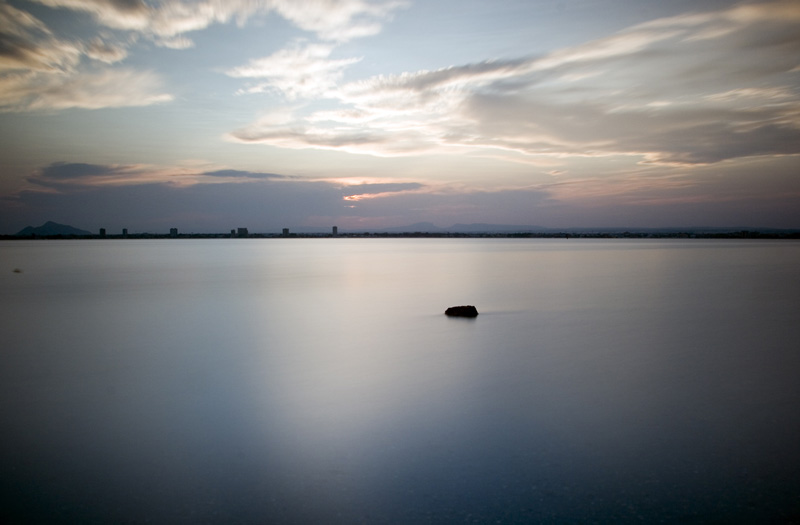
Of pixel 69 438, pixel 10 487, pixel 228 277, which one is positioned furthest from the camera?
pixel 228 277

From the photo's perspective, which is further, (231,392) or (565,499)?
(231,392)

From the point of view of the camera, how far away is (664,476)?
503cm

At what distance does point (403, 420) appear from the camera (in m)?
6.82

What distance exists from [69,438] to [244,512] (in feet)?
10.2

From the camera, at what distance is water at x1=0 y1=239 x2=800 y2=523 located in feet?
15.1

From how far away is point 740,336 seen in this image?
12789mm

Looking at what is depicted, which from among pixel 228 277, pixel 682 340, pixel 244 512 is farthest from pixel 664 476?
pixel 228 277

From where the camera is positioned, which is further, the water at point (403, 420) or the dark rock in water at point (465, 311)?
the dark rock in water at point (465, 311)

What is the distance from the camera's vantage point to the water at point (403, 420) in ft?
15.1

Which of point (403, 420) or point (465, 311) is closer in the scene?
point (403, 420)

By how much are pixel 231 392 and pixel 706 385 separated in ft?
24.8

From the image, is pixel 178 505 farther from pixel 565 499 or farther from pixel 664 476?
pixel 664 476

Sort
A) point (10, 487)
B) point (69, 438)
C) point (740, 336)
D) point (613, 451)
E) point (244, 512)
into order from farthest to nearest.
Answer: point (740, 336) → point (69, 438) → point (613, 451) → point (10, 487) → point (244, 512)

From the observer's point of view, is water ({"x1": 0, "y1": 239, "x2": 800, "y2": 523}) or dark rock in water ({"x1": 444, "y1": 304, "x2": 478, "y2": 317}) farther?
dark rock in water ({"x1": 444, "y1": 304, "x2": 478, "y2": 317})
